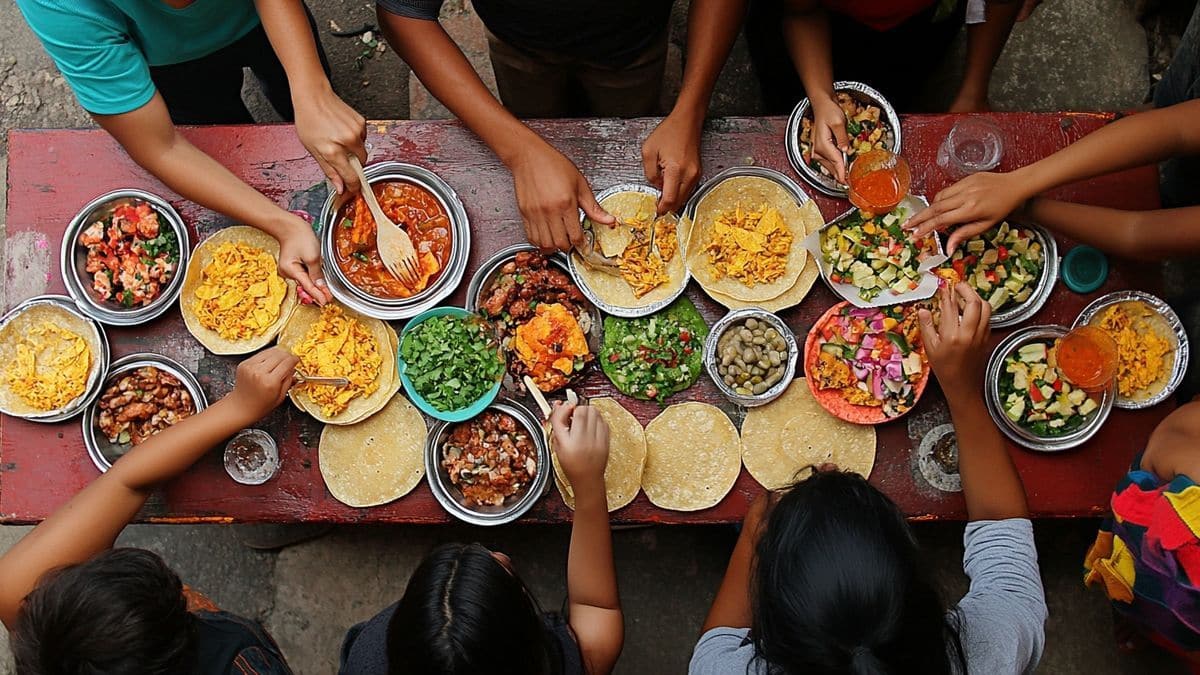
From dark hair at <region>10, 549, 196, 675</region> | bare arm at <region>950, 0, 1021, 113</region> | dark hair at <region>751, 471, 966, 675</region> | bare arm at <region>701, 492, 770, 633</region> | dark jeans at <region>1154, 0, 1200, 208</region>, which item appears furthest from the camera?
dark jeans at <region>1154, 0, 1200, 208</region>

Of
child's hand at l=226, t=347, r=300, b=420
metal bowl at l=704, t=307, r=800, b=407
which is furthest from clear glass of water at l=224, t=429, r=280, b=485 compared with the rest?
metal bowl at l=704, t=307, r=800, b=407

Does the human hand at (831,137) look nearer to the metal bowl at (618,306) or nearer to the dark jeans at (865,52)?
the dark jeans at (865,52)

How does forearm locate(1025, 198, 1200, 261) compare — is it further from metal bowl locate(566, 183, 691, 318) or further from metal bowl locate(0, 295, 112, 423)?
metal bowl locate(0, 295, 112, 423)

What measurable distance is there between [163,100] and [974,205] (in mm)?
2262

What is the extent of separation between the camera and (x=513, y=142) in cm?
212

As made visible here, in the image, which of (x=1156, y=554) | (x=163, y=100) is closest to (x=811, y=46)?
(x=1156, y=554)

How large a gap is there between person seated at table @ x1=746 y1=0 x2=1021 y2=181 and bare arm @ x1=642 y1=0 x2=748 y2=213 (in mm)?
257

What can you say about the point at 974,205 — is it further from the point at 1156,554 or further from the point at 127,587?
the point at 127,587

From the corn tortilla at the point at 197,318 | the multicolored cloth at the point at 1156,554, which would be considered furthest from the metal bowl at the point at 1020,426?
the corn tortilla at the point at 197,318

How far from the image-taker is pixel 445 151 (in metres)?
2.26

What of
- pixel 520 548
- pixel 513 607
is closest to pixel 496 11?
pixel 513 607

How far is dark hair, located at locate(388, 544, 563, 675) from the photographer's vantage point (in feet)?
5.05

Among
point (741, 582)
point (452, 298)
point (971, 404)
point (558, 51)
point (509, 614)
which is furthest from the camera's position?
point (558, 51)

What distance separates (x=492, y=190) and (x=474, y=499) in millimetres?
891
